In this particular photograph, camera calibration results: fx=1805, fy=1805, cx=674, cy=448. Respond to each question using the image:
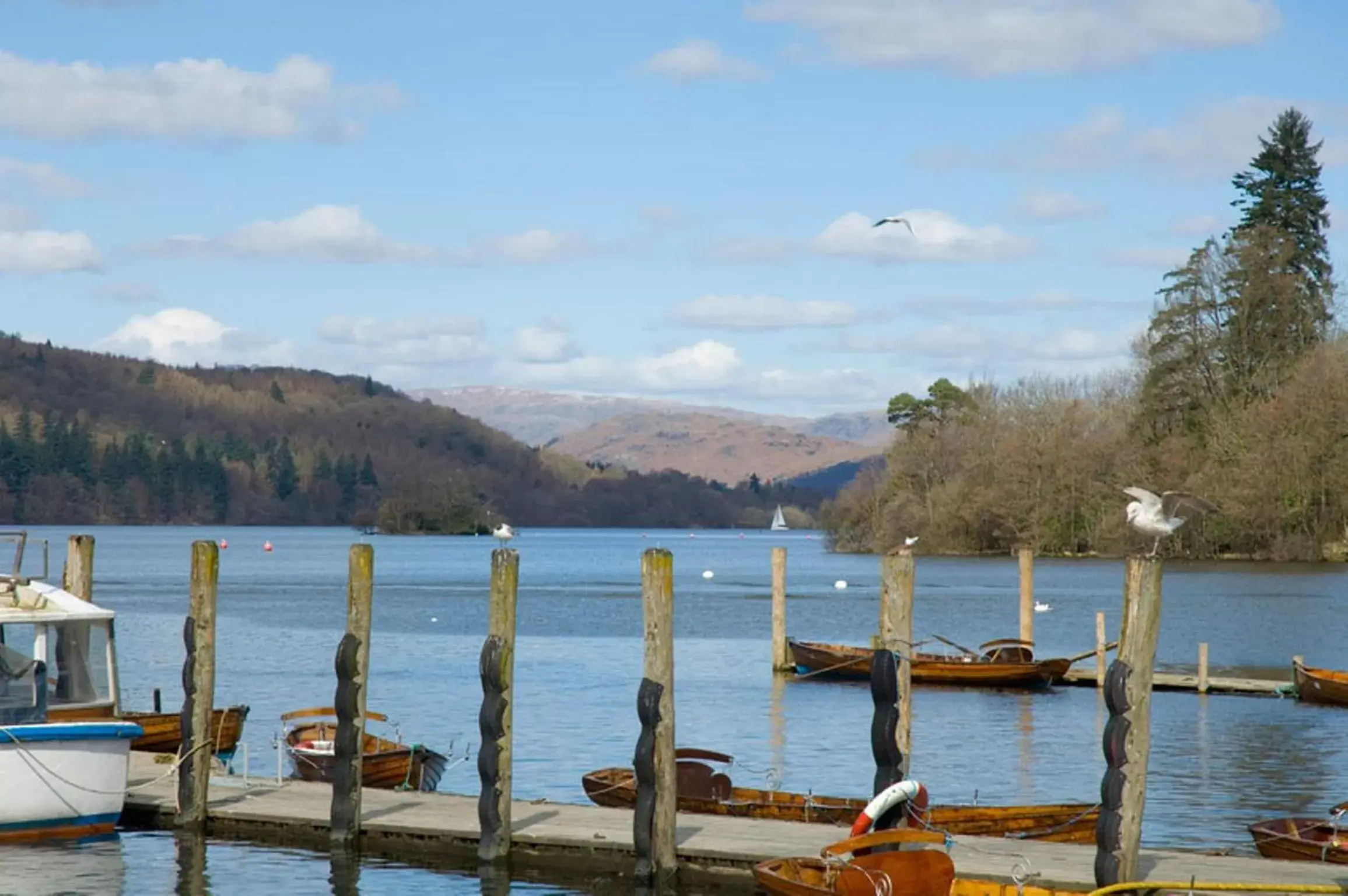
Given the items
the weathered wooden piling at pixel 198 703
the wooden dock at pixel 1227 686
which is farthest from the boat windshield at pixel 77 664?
the wooden dock at pixel 1227 686

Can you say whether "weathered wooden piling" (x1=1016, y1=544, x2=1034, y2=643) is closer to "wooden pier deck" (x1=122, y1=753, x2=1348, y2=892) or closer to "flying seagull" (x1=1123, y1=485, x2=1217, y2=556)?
"flying seagull" (x1=1123, y1=485, x2=1217, y2=556)

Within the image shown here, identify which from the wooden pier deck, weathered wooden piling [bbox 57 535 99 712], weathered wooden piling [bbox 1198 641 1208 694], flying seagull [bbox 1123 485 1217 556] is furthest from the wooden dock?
weathered wooden piling [bbox 57 535 99 712]

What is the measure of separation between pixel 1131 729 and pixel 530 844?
7160 millimetres

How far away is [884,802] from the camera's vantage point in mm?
18016

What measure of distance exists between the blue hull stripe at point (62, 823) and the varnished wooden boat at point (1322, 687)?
2776cm

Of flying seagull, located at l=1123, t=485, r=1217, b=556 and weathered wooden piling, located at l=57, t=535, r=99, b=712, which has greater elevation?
flying seagull, located at l=1123, t=485, r=1217, b=556

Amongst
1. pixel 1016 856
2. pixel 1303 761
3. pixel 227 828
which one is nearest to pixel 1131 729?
pixel 1016 856

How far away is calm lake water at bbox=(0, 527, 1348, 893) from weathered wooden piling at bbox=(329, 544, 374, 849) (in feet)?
2.25

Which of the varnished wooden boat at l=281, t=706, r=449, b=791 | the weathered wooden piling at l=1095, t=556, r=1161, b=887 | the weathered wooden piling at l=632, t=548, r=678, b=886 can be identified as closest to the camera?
the weathered wooden piling at l=1095, t=556, r=1161, b=887

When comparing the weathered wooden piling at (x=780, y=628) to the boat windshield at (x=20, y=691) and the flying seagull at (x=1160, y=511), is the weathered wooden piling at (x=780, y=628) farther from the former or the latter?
the boat windshield at (x=20, y=691)

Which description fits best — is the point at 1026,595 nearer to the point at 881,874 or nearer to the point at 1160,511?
the point at 1160,511

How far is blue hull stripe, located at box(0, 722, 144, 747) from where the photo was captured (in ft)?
67.7

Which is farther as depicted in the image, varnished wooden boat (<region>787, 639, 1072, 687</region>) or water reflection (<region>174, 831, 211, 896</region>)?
varnished wooden boat (<region>787, 639, 1072, 687</region>)

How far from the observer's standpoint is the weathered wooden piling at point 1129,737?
17234 millimetres
